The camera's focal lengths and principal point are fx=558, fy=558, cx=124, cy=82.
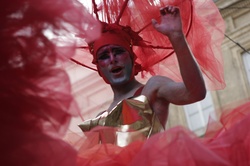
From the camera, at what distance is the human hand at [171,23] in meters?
2.06

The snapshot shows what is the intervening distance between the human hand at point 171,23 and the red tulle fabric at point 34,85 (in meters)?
0.90

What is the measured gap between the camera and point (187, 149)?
4.61 feet

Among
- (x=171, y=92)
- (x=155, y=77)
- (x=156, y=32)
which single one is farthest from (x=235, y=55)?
(x=171, y=92)

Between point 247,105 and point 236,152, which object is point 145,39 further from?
point 236,152

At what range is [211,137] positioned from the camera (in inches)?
66.2

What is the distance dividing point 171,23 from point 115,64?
0.35 metres

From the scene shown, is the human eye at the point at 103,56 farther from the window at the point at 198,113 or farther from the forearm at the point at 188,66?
the window at the point at 198,113

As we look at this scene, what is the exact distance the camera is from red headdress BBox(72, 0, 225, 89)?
2518 mm

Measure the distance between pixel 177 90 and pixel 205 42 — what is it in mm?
451

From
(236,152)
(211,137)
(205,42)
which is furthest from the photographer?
(205,42)

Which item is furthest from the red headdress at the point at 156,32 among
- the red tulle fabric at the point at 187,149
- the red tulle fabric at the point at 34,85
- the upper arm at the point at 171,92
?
the red tulle fabric at the point at 34,85

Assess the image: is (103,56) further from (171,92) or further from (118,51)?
(171,92)

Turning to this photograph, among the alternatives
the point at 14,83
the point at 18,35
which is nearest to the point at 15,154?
the point at 14,83

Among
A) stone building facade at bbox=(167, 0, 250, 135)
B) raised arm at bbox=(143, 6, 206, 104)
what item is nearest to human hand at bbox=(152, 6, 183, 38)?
raised arm at bbox=(143, 6, 206, 104)
